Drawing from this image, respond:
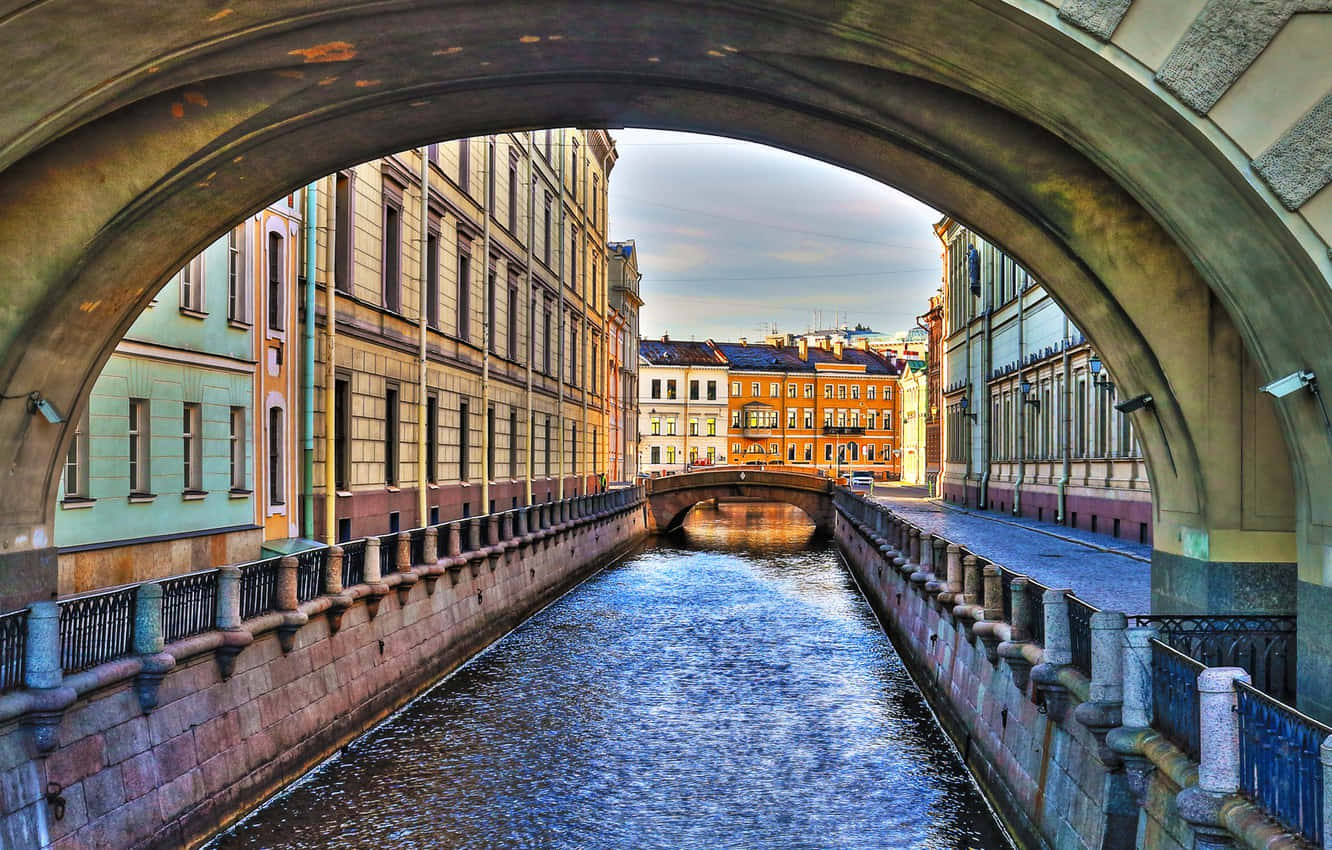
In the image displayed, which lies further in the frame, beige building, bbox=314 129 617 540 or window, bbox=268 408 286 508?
beige building, bbox=314 129 617 540

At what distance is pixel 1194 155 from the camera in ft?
28.7

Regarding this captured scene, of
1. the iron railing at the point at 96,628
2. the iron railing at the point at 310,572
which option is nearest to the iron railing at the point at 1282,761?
the iron railing at the point at 96,628

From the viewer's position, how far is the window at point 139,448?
1617 centimetres

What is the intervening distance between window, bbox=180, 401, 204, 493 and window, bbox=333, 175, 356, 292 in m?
5.47

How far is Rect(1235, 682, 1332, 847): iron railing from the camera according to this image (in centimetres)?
611

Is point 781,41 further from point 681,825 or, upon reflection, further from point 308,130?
point 681,825

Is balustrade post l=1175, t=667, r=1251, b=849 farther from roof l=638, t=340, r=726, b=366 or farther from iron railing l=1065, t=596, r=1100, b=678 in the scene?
roof l=638, t=340, r=726, b=366

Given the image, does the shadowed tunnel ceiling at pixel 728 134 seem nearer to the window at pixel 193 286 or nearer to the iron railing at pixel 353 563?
the window at pixel 193 286

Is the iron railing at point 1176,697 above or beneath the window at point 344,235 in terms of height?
beneath

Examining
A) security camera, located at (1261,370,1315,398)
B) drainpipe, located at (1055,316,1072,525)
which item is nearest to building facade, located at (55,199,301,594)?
security camera, located at (1261,370,1315,398)

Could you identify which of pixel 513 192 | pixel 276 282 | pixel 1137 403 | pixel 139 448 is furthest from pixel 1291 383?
pixel 513 192

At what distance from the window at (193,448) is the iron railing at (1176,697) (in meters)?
13.2

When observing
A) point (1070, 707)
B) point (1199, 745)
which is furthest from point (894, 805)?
point (1199, 745)

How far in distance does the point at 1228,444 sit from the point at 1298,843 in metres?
5.54
